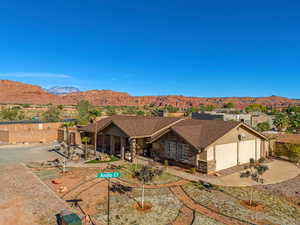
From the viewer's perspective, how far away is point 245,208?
1126cm

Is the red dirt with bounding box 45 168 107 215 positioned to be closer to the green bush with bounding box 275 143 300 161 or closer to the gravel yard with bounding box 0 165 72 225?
the gravel yard with bounding box 0 165 72 225

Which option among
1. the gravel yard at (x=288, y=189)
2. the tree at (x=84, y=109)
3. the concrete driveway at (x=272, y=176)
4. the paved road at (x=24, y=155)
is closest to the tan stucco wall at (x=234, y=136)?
the concrete driveway at (x=272, y=176)

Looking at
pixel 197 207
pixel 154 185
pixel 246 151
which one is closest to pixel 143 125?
pixel 154 185

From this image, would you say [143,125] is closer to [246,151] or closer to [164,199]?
[246,151]

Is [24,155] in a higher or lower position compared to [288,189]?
higher

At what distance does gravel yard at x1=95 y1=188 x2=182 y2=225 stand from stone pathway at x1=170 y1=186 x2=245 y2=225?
1.33 feet

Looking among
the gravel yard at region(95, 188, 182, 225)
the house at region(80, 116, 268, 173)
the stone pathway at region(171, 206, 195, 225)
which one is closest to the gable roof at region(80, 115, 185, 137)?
the house at region(80, 116, 268, 173)

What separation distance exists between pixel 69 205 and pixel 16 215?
7.81 ft

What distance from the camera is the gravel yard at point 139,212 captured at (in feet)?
32.2

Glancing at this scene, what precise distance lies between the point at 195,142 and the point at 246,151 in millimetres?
6301

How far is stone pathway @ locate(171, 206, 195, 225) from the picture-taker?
961 centimetres

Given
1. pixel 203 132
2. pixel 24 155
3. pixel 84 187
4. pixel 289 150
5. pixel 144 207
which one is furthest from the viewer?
pixel 24 155

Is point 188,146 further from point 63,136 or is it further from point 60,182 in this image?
point 63,136

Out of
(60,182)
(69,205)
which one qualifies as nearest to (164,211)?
(69,205)
